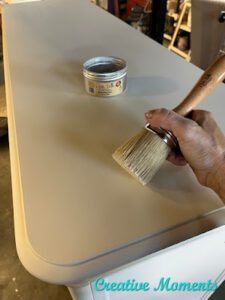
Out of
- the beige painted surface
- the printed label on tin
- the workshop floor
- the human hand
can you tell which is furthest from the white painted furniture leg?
the workshop floor

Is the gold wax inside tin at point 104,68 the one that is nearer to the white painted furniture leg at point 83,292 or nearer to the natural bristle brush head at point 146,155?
the natural bristle brush head at point 146,155

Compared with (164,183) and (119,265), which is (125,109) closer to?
(164,183)

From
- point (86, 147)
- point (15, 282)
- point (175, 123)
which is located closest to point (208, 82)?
point (175, 123)

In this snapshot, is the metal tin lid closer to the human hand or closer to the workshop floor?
the human hand

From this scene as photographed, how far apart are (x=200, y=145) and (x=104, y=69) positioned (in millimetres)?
318

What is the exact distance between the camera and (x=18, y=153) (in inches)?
18.0

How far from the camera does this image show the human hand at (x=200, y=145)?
37cm

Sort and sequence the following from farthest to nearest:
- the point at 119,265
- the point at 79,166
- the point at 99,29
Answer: the point at 99,29 → the point at 79,166 → the point at 119,265

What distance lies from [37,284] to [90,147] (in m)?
0.78

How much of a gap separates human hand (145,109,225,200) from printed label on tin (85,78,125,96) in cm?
22

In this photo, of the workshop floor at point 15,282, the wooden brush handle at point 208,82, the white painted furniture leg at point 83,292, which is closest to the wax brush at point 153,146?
the wooden brush handle at point 208,82

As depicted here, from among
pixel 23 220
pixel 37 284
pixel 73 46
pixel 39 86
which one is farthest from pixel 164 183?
pixel 37 284

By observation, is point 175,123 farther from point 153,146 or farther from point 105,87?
point 105,87

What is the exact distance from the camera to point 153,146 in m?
0.40
